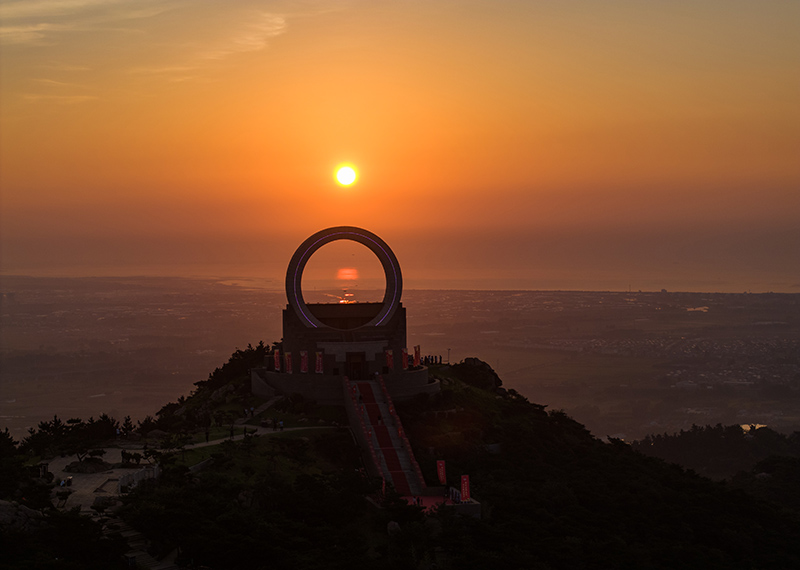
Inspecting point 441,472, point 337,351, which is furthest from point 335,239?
point 441,472

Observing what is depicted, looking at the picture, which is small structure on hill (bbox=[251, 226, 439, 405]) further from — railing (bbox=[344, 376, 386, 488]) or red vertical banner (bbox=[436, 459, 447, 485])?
red vertical banner (bbox=[436, 459, 447, 485])

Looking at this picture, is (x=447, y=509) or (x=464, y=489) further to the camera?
(x=464, y=489)

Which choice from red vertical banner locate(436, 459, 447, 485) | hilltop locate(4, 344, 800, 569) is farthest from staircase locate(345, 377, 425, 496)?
hilltop locate(4, 344, 800, 569)

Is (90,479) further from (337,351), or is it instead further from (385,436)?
(337,351)

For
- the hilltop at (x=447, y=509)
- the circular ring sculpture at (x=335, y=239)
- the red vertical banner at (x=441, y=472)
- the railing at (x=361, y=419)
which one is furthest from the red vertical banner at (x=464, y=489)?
the circular ring sculpture at (x=335, y=239)

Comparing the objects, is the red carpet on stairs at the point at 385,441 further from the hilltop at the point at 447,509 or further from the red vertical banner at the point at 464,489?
the red vertical banner at the point at 464,489

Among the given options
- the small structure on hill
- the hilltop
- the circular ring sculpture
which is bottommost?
the hilltop
